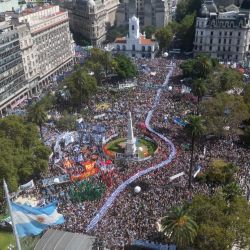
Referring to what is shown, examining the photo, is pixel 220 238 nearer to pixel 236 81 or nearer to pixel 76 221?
pixel 76 221

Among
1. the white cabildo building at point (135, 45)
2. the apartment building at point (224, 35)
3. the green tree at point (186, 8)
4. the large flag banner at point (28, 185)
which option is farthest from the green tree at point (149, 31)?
the large flag banner at point (28, 185)

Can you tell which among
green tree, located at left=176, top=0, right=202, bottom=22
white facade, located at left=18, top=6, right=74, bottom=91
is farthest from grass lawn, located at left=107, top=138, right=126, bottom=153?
green tree, located at left=176, top=0, right=202, bottom=22

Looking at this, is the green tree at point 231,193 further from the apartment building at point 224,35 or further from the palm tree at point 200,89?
the apartment building at point 224,35

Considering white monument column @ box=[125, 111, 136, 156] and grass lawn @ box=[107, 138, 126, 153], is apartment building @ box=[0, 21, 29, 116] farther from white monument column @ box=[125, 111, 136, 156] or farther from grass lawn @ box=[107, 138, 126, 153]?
white monument column @ box=[125, 111, 136, 156]

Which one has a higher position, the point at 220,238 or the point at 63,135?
the point at 220,238

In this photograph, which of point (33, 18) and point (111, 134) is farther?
point (33, 18)

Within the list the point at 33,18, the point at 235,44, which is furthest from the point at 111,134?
the point at 235,44
